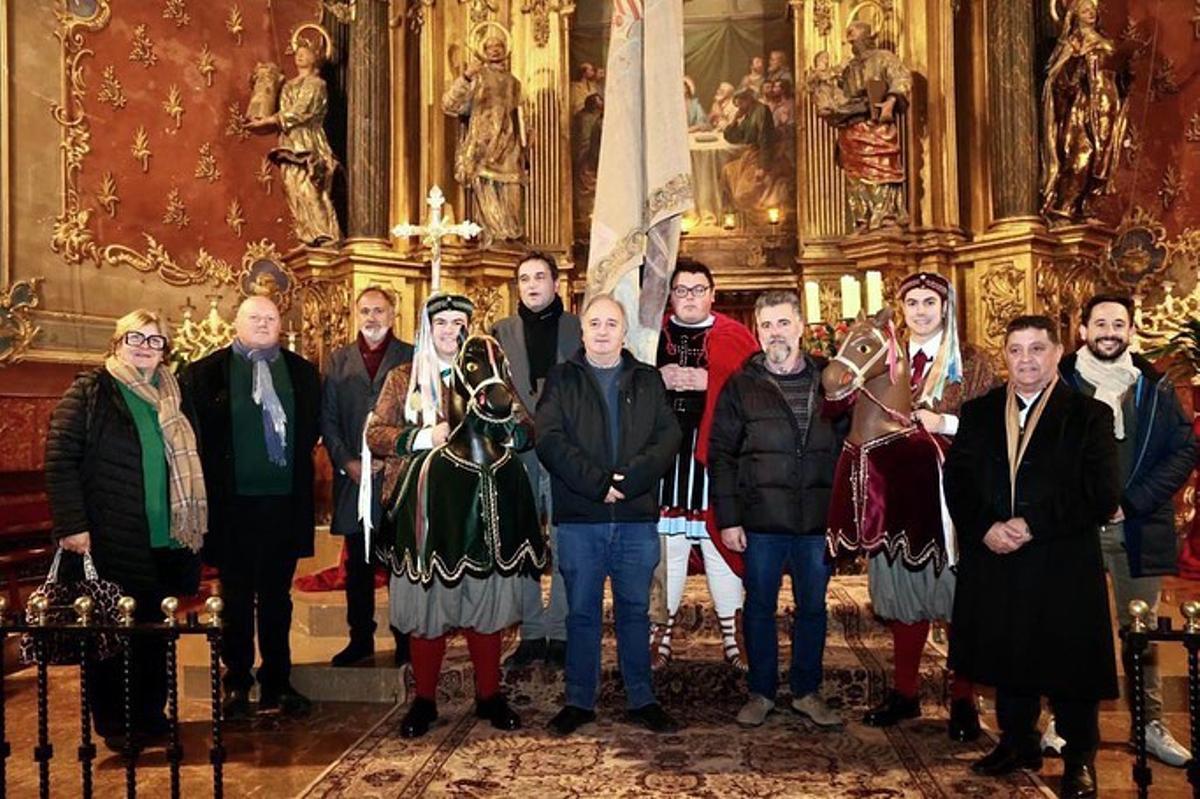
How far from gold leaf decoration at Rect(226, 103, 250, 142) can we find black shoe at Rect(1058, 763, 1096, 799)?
8.77 metres

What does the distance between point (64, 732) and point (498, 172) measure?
18.8 feet

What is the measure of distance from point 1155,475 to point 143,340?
3.77 meters

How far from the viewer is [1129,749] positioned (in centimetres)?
424

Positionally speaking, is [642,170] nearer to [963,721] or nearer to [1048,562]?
A: [1048,562]

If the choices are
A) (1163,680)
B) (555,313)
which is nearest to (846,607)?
(1163,680)

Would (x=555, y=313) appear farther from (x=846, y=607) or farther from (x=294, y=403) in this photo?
(x=846, y=607)

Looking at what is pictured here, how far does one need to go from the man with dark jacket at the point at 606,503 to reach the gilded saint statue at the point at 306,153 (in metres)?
5.59

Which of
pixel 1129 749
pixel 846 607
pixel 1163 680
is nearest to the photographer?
pixel 1129 749

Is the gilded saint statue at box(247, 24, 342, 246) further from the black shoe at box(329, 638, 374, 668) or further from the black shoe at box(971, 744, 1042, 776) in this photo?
the black shoe at box(971, 744, 1042, 776)

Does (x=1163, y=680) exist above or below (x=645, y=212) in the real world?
below

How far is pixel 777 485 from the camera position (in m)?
4.32

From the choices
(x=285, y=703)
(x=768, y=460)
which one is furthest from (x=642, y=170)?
(x=285, y=703)

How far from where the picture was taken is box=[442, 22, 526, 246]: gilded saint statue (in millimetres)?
9305

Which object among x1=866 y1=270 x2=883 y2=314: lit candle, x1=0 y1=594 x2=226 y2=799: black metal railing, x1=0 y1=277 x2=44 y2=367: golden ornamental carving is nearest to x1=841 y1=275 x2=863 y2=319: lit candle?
x1=866 y1=270 x2=883 y2=314: lit candle
